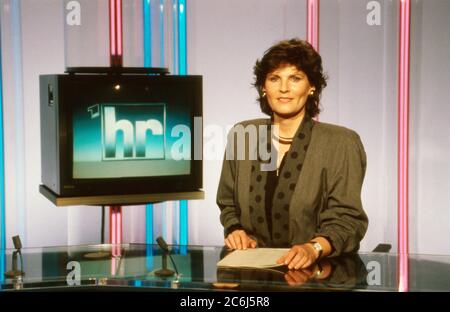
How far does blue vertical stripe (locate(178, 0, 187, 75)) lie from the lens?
3828mm

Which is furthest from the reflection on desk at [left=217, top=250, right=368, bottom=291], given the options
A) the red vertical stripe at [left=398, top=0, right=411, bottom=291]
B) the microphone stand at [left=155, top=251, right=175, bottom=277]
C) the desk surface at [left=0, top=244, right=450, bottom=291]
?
the red vertical stripe at [left=398, top=0, right=411, bottom=291]

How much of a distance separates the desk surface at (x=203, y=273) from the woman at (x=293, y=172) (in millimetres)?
174

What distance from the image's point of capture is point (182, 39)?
3848 millimetres

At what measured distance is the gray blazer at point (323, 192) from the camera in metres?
2.32

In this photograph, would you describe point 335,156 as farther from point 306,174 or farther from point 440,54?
point 440,54

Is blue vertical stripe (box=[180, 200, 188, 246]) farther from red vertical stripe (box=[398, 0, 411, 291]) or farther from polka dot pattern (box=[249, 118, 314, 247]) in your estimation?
polka dot pattern (box=[249, 118, 314, 247])

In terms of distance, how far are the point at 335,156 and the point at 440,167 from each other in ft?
5.65

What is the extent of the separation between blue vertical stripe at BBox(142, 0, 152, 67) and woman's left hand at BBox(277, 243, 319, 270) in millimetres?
1943

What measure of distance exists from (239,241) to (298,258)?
341 mm

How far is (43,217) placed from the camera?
3.91 metres

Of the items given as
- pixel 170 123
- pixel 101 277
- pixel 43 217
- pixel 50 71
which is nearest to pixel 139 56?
pixel 50 71

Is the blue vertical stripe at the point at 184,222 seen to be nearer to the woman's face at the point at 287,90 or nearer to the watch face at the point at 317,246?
the woman's face at the point at 287,90

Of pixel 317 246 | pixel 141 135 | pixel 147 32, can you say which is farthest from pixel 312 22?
pixel 317 246
